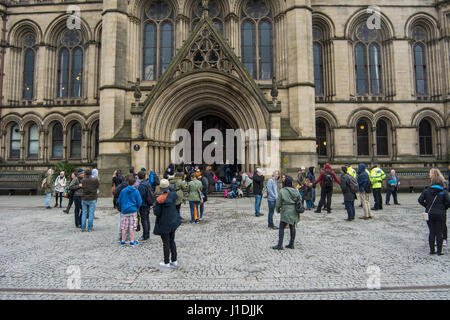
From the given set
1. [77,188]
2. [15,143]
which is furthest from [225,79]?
[15,143]

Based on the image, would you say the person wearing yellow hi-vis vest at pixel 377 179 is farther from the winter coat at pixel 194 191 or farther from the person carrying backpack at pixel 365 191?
the winter coat at pixel 194 191

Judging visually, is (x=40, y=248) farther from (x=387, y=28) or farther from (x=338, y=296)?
(x=387, y=28)

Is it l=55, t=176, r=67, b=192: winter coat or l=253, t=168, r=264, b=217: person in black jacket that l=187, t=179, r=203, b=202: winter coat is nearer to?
l=253, t=168, r=264, b=217: person in black jacket

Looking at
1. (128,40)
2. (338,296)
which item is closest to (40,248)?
(338,296)

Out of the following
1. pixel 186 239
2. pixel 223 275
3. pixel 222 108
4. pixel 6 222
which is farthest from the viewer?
pixel 222 108

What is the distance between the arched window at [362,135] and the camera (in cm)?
2088

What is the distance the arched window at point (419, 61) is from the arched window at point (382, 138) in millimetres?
4028

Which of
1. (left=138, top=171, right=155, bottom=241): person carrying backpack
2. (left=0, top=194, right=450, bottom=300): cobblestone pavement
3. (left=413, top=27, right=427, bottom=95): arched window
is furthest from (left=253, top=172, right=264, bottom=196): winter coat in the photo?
(left=413, top=27, right=427, bottom=95): arched window

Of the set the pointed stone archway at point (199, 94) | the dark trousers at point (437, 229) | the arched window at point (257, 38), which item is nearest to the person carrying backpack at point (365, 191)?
the dark trousers at point (437, 229)

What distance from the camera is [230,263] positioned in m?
5.49

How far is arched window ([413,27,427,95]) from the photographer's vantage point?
21.5 metres

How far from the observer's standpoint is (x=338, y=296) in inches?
159

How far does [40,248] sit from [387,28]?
82.4 feet

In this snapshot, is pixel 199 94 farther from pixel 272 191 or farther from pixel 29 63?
pixel 29 63
